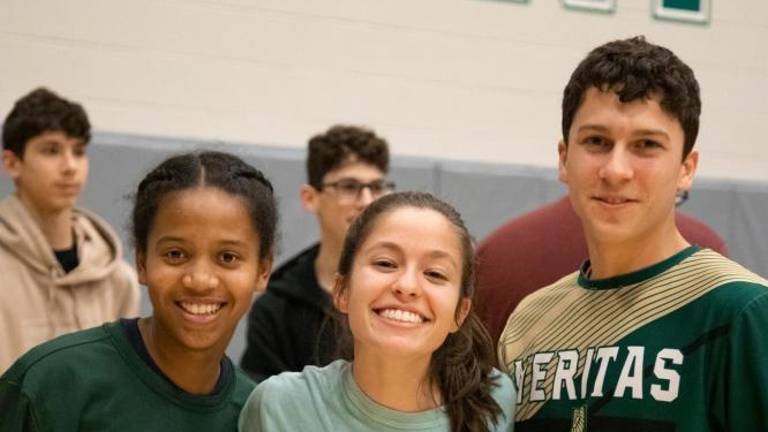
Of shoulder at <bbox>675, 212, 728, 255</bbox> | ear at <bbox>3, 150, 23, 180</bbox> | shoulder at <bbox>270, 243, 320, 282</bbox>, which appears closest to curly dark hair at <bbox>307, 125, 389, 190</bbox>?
shoulder at <bbox>270, 243, 320, 282</bbox>

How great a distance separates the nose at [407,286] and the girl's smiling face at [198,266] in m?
0.34

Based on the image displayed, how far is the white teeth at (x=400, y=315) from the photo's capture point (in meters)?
2.39

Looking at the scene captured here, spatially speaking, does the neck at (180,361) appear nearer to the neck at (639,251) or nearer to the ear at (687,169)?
the neck at (639,251)

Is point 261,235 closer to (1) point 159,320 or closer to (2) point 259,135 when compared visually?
(1) point 159,320

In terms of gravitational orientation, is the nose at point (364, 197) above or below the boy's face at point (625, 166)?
below

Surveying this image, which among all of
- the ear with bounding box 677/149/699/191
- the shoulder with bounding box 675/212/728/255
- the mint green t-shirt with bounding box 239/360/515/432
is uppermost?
the ear with bounding box 677/149/699/191

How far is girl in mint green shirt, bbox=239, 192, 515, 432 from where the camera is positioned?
2.36 metres

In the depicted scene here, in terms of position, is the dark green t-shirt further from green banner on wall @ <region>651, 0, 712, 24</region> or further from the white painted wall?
green banner on wall @ <region>651, 0, 712, 24</region>

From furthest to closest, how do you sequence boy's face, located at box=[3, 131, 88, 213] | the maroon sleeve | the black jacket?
1. boy's face, located at box=[3, 131, 88, 213]
2. the black jacket
3. the maroon sleeve

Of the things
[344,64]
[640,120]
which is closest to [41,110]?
[344,64]

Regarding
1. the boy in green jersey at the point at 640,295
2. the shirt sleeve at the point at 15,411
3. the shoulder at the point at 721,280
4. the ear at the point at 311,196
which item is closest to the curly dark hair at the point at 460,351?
the boy in green jersey at the point at 640,295

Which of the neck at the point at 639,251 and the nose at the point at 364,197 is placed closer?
the neck at the point at 639,251

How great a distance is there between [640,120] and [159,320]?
3.67 ft

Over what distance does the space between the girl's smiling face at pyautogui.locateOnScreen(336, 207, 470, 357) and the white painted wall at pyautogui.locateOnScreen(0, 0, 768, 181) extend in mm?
3348
